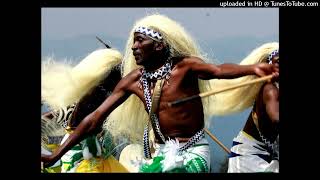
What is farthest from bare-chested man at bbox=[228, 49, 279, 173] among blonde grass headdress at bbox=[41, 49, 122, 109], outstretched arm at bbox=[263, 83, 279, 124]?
blonde grass headdress at bbox=[41, 49, 122, 109]

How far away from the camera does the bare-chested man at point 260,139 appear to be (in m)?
9.14

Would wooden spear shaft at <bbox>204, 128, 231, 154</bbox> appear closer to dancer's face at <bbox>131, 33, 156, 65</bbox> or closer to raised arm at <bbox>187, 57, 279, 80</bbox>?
raised arm at <bbox>187, 57, 279, 80</bbox>

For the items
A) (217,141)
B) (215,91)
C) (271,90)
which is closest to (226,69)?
(215,91)

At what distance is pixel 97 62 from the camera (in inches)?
389

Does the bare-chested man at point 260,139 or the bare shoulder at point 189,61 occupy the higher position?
the bare shoulder at point 189,61

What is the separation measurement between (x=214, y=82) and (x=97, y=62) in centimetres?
105

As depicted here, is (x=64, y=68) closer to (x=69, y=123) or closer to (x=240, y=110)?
(x=69, y=123)

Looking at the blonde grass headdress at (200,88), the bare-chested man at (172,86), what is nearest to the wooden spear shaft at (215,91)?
the bare-chested man at (172,86)

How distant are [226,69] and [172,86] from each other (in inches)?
17.9

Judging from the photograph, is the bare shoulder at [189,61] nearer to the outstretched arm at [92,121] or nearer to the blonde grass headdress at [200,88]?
the blonde grass headdress at [200,88]

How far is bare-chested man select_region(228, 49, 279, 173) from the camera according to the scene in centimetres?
914

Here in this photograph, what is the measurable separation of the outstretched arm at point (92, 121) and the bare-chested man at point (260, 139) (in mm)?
989

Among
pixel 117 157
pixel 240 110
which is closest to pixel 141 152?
pixel 117 157

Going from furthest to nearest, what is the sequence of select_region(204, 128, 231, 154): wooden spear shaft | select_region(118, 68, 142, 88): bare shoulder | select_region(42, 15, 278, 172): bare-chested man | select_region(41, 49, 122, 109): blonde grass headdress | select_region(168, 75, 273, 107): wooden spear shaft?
1. select_region(41, 49, 122, 109): blonde grass headdress
2. select_region(204, 128, 231, 154): wooden spear shaft
3. select_region(118, 68, 142, 88): bare shoulder
4. select_region(42, 15, 278, 172): bare-chested man
5. select_region(168, 75, 273, 107): wooden spear shaft
